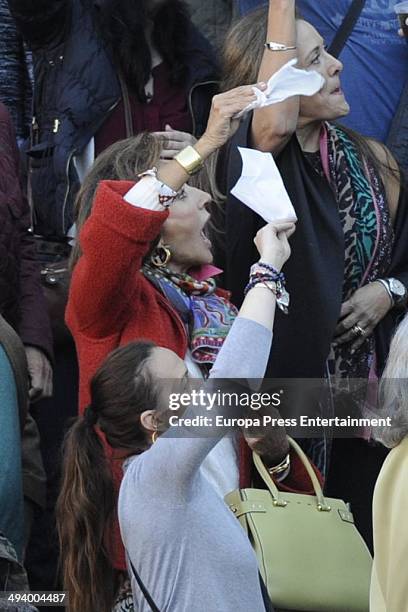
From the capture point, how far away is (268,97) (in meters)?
4.07

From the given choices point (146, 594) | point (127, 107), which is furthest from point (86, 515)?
point (127, 107)

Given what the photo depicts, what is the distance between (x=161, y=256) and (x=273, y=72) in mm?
621

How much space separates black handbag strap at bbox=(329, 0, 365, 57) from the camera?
188 inches

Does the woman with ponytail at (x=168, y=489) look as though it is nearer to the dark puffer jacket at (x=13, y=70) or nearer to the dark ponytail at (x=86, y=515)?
the dark ponytail at (x=86, y=515)

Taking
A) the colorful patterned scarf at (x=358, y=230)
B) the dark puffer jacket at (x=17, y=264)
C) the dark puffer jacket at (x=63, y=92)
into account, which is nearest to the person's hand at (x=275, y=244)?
the colorful patterned scarf at (x=358, y=230)

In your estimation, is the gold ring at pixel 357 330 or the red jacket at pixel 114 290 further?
the gold ring at pixel 357 330

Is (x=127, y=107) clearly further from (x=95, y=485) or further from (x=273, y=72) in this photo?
(x=95, y=485)

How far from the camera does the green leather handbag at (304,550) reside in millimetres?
3537

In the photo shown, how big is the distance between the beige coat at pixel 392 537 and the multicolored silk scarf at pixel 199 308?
728 mm

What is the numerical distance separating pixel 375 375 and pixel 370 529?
1.48 feet

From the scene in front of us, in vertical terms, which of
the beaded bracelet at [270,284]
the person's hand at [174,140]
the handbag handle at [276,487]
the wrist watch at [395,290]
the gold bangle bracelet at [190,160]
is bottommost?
the handbag handle at [276,487]

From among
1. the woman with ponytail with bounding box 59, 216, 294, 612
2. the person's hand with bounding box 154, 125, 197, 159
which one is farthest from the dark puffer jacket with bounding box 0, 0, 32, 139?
the woman with ponytail with bounding box 59, 216, 294, 612

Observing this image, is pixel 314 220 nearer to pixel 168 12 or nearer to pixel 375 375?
pixel 375 375

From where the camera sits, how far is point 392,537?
325 centimetres
